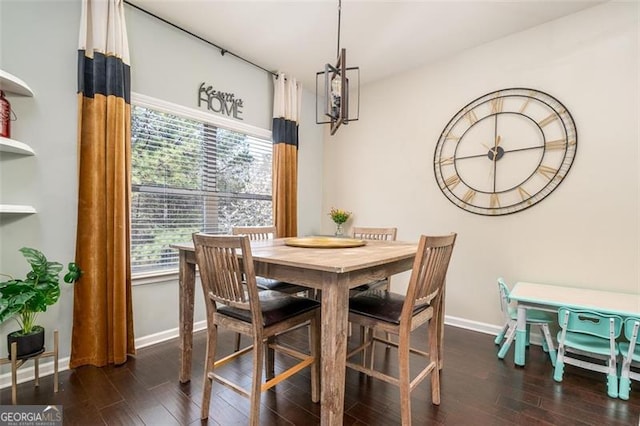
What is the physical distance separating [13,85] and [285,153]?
2246 millimetres

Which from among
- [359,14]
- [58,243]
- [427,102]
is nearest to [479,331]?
[427,102]

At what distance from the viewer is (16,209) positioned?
1.74m

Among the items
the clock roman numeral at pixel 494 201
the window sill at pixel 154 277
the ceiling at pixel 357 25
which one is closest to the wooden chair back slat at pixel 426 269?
the clock roman numeral at pixel 494 201

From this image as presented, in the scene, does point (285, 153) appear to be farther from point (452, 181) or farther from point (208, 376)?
point (208, 376)

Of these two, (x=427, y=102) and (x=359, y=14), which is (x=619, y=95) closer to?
(x=427, y=102)

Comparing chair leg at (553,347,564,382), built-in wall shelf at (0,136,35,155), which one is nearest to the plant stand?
built-in wall shelf at (0,136,35,155)

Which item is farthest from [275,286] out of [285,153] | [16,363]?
[285,153]

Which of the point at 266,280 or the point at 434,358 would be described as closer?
the point at 434,358

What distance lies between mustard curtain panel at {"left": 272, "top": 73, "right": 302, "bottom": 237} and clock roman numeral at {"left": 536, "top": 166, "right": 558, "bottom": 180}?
2.48 meters

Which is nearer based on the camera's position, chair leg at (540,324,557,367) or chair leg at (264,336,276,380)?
chair leg at (264,336,276,380)

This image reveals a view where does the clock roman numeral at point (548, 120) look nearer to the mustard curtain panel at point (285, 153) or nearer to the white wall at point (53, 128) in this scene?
the mustard curtain panel at point (285, 153)

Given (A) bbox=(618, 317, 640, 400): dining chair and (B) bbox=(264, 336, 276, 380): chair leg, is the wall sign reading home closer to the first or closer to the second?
(B) bbox=(264, 336, 276, 380): chair leg

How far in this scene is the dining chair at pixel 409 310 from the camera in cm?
144

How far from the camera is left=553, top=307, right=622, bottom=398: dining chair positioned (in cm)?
181
